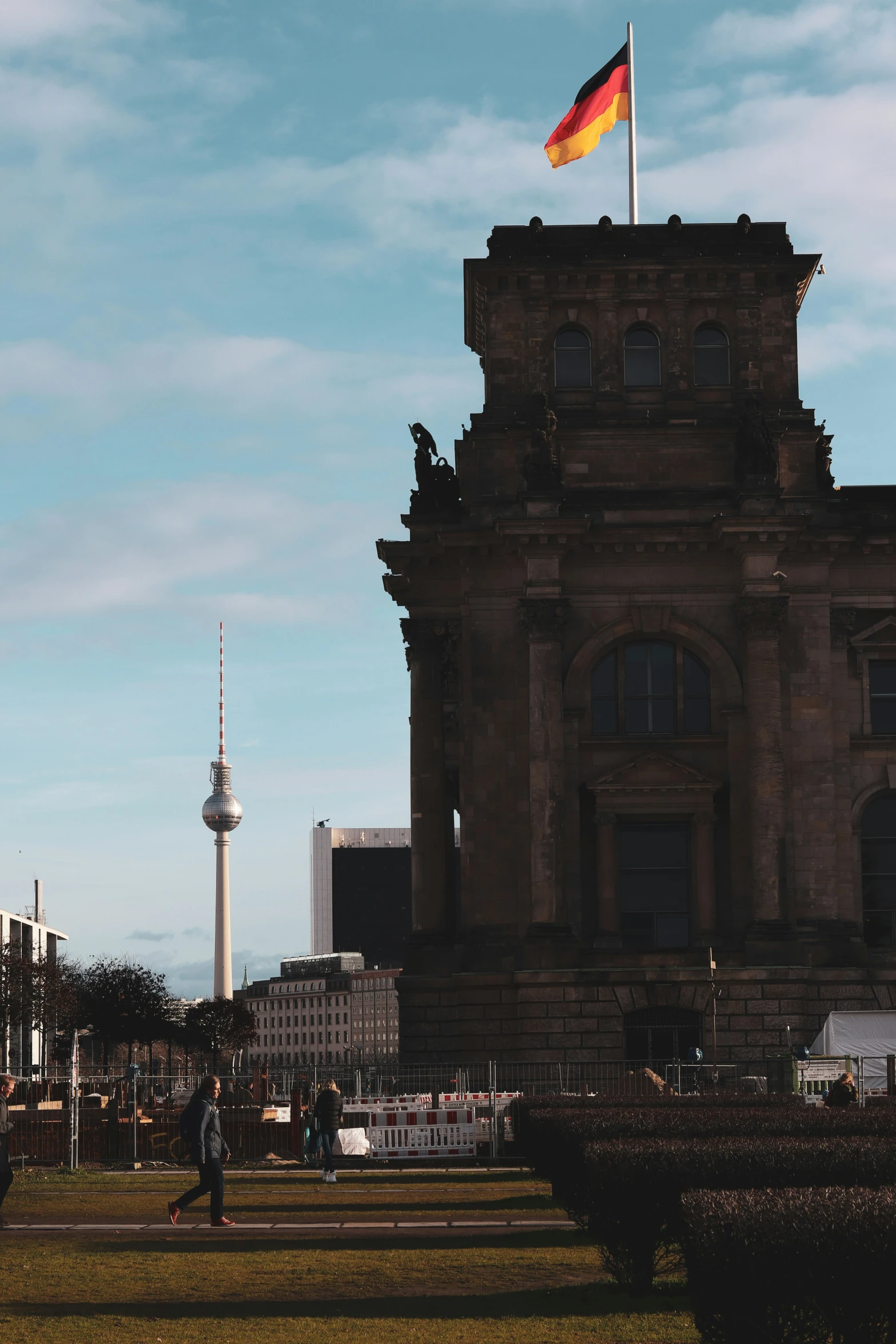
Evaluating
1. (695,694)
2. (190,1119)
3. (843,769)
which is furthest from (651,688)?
(190,1119)

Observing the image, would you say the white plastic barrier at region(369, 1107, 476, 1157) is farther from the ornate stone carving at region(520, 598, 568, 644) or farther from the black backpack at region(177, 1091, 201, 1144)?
the ornate stone carving at region(520, 598, 568, 644)

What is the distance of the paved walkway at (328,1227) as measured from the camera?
2540 centimetres

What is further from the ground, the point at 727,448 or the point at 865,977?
the point at 727,448

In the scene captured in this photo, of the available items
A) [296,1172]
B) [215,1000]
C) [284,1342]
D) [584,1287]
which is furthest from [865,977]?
[215,1000]

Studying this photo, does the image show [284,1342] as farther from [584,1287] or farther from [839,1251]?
[839,1251]

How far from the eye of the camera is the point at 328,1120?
119 feet

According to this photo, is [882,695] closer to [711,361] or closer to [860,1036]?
[711,361]

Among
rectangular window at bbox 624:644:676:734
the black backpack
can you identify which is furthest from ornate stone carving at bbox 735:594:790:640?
the black backpack

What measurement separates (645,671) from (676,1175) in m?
41.2

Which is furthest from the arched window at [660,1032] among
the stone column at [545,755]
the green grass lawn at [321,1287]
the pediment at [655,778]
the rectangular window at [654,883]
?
the green grass lawn at [321,1287]

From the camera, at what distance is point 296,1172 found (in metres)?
38.7

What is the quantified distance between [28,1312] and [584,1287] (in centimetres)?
547

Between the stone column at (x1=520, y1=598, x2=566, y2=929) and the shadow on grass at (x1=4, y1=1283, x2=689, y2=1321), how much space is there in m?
35.9

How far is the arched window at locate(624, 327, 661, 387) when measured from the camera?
60.5m
